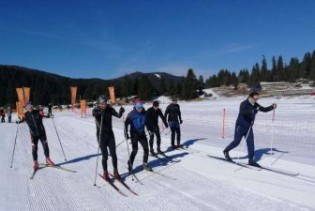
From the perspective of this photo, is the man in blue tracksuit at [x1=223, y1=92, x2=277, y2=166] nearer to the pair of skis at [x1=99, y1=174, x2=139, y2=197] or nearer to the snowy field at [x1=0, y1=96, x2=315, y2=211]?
the snowy field at [x1=0, y1=96, x2=315, y2=211]

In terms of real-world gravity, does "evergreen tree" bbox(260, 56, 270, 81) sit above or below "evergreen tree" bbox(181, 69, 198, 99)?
above

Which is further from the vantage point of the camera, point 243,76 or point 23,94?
point 243,76

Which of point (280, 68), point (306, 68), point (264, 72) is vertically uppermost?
point (280, 68)

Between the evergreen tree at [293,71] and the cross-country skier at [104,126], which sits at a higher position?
the evergreen tree at [293,71]

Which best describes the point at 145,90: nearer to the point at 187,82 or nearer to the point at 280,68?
the point at 187,82

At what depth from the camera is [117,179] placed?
8.47m

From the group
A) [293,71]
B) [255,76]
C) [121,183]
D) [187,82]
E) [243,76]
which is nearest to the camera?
[121,183]

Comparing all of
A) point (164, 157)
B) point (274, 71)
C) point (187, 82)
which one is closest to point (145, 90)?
point (187, 82)

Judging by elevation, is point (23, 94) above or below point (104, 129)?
above

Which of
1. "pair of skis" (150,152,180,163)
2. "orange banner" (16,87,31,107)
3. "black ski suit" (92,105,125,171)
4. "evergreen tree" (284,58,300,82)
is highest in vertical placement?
"evergreen tree" (284,58,300,82)

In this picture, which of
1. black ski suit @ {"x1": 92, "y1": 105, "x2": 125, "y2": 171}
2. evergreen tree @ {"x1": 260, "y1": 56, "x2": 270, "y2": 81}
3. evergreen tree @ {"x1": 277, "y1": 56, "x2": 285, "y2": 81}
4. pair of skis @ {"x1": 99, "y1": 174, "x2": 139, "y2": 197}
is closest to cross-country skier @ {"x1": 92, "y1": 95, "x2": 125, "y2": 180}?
black ski suit @ {"x1": 92, "y1": 105, "x2": 125, "y2": 171}

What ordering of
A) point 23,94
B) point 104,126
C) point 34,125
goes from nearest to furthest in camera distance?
point 104,126 < point 34,125 < point 23,94

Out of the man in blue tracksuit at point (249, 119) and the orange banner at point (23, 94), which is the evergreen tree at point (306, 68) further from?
the man in blue tracksuit at point (249, 119)

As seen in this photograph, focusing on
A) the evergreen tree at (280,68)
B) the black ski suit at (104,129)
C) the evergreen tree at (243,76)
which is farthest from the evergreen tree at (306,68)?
the black ski suit at (104,129)
